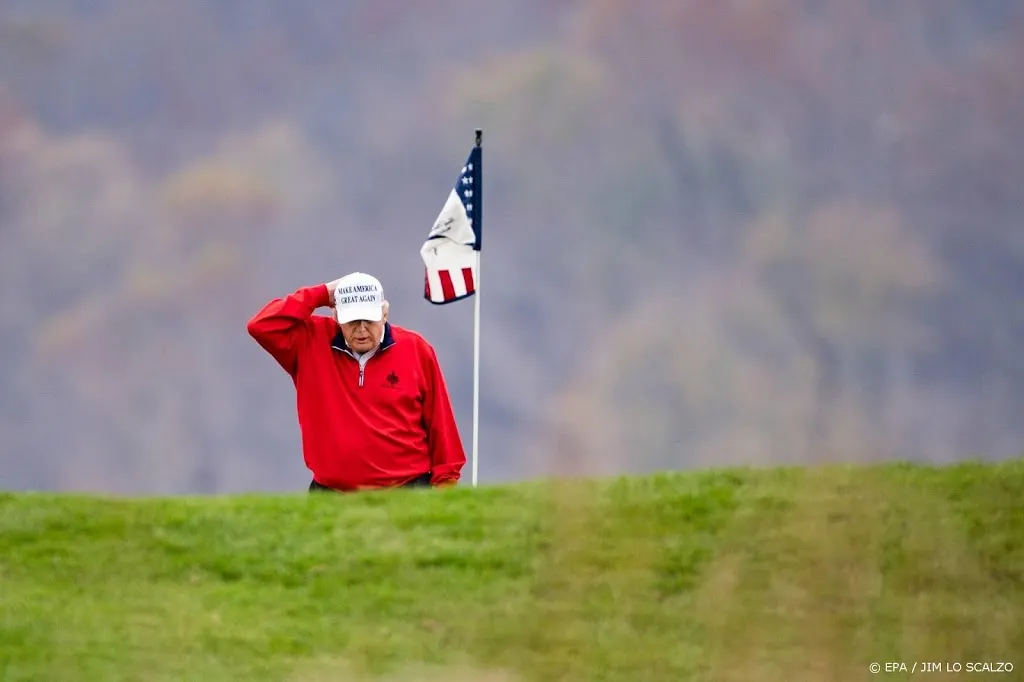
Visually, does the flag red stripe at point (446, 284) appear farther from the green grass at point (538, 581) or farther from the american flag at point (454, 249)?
the green grass at point (538, 581)

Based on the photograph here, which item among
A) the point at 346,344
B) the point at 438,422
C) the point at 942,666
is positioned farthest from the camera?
the point at 438,422

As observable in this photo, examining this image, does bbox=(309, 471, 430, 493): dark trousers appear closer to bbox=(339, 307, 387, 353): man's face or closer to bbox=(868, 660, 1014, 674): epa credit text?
bbox=(339, 307, 387, 353): man's face

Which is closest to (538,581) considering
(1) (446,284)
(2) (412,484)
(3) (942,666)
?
(3) (942,666)

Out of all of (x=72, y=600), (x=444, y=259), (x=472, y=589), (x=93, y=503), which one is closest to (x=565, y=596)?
(x=472, y=589)

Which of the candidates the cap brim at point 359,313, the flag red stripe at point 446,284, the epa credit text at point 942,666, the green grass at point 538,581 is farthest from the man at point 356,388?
the epa credit text at point 942,666

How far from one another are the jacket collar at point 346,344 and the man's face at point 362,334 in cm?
5

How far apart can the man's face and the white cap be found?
5 cm

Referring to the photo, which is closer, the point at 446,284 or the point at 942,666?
the point at 942,666

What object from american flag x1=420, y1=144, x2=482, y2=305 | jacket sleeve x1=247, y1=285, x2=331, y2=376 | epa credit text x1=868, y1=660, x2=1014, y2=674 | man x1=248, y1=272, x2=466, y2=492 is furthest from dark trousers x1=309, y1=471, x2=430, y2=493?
epa credit text x1=868, y1=660, x2=1014, y2=674

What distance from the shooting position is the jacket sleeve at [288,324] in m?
10.0

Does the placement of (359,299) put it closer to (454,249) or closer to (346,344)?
(346,344)

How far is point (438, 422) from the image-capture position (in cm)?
1038

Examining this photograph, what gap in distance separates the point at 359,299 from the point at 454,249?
2073 mm

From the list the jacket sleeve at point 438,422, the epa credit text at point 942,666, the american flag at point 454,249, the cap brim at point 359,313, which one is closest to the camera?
the epa credit text at point 942,666
